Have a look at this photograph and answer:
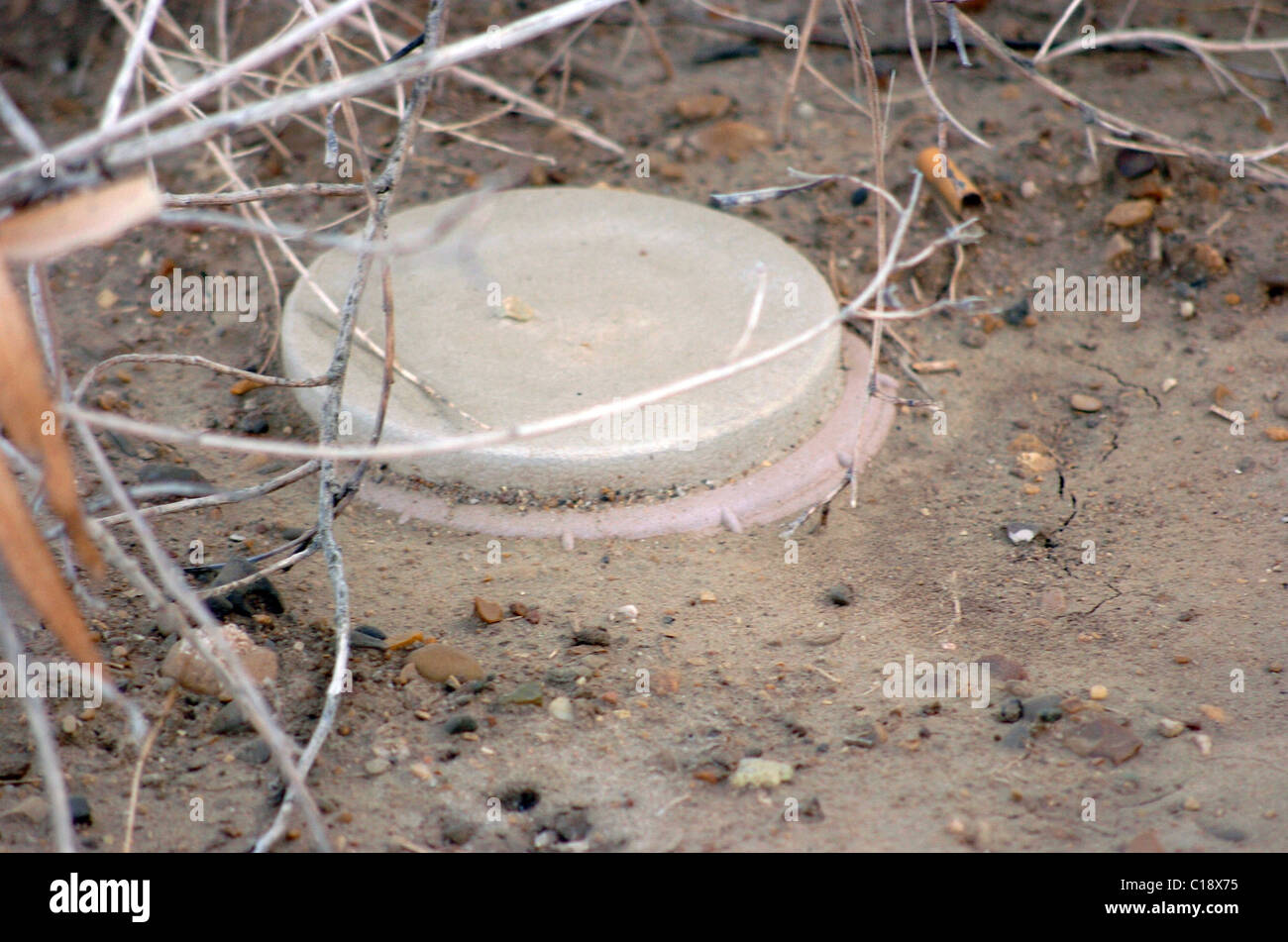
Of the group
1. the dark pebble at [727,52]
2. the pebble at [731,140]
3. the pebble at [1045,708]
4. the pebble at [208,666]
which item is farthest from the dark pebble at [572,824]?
the dark pebble at [727,52]

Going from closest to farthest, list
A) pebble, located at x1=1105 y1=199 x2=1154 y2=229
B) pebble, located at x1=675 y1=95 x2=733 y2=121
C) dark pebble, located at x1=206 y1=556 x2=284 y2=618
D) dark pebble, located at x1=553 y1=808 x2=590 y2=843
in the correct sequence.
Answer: dark pebble, located at x1=553 y1=808 x2=590 y2=843, dark pebble, located at x1=206 y1=556 x2=284 y2=618, pebble, located at x1=1105 y1=199 x2=1154 y2=229, pebble, located at x1=675 y1=95 x2=733 y2=121

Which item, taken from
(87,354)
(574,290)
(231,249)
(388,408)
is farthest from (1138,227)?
(87,354)

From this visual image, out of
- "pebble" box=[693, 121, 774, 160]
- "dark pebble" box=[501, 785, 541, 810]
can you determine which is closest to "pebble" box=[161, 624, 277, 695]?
"dark pebble" box=[501, 785, 541, 810]

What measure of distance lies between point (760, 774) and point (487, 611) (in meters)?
0.79

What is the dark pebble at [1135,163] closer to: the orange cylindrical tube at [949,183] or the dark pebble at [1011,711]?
the orange cylindrical tube at [949,183]

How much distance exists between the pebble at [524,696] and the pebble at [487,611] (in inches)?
10.6

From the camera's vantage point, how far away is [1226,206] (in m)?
4.09

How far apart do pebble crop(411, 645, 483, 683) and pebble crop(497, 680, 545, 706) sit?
0.09 m

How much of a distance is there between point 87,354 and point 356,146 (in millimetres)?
Result: 1801

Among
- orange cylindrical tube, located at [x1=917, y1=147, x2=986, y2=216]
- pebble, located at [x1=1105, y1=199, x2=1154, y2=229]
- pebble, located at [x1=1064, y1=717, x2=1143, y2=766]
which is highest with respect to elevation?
orange cylindrical tube, located at [x1=917, y1=147, x2=986, y2=216]

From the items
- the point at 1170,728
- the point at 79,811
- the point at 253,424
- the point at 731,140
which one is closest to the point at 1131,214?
the point at 731,140

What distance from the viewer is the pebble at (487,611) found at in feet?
8.93

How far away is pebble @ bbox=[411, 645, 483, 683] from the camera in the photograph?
2.52m

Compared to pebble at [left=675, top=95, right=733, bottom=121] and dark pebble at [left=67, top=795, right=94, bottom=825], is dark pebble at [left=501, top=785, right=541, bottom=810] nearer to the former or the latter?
dark pebble at [left=67, top=795, right=94, bottom=825]
